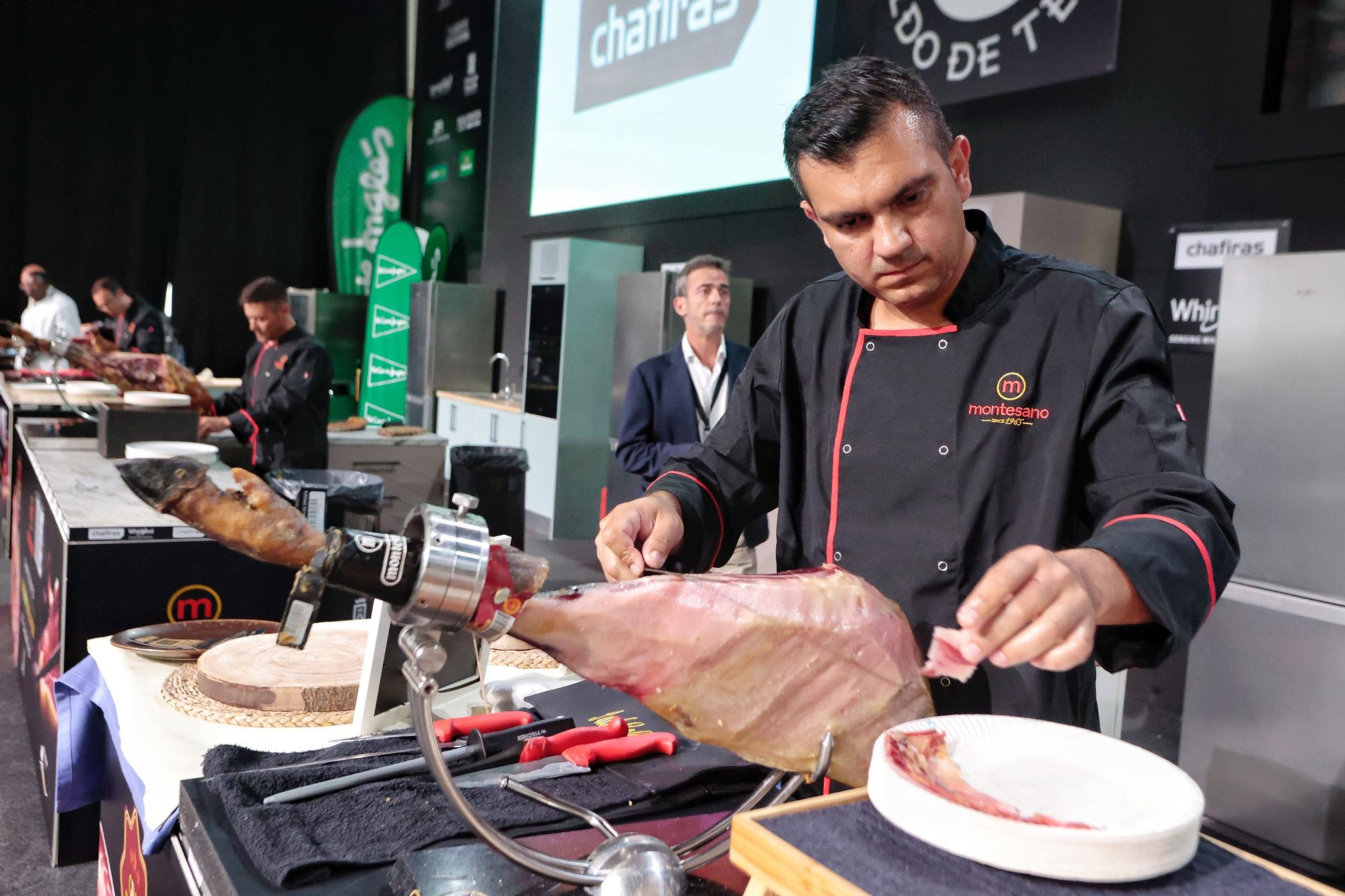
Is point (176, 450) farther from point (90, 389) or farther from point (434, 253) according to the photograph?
point (434, 253)

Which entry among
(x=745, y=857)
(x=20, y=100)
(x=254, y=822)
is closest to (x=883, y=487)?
(x=745, y=857)

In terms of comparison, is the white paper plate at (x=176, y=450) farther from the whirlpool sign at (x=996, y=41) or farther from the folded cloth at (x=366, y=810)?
the whirlpool sign at (x=996, y=41)

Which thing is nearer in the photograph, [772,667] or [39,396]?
[772,667]

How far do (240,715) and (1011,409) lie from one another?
113cm

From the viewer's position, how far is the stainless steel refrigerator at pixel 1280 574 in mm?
2756

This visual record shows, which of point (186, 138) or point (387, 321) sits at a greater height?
point (186, 138)

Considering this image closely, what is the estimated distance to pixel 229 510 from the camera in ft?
2.75

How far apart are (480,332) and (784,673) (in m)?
8.40

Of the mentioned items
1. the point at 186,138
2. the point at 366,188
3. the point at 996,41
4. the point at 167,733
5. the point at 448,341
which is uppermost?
the point at 186,138

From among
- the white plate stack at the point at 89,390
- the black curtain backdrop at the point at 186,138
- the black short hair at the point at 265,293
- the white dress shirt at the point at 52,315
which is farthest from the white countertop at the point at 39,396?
the black curtain backdrop at the point at 186,138

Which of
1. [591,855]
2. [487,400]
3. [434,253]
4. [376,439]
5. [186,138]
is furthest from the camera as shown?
[186,138]

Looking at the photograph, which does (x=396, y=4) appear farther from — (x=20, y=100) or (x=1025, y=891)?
(x=1025, y=891)

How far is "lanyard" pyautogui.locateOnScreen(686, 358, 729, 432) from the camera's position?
13.5 feet

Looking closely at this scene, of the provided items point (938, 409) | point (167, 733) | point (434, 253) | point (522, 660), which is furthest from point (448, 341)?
point (938, 409)
